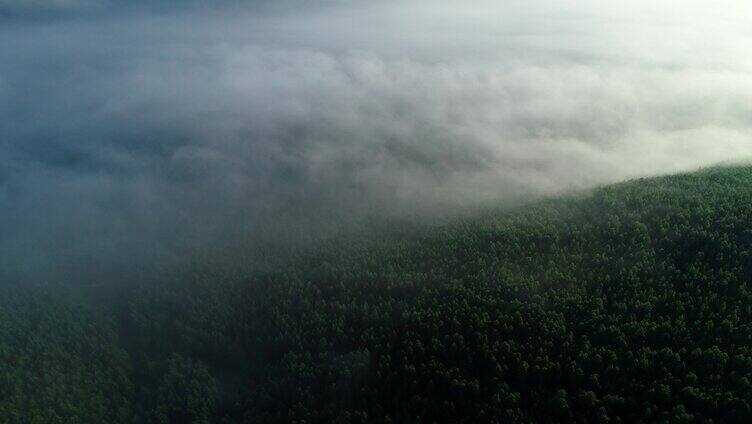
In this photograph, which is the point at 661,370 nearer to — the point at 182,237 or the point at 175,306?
the point at 175,306

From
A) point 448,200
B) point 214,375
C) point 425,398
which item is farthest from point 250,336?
point 448,200

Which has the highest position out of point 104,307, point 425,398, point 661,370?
point 661,370

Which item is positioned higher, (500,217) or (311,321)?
(500,217)

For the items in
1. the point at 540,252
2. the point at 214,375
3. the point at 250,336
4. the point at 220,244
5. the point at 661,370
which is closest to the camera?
the point at 661,370

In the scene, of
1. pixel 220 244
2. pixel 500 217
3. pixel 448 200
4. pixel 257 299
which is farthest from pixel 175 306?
pixel 448 200

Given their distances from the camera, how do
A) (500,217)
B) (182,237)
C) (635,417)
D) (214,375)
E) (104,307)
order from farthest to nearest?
1. (182,237)
2. (500,217)
3. (104,307)
4. (214,375)
5. (635,417)

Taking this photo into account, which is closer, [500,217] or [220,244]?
[500,217]
